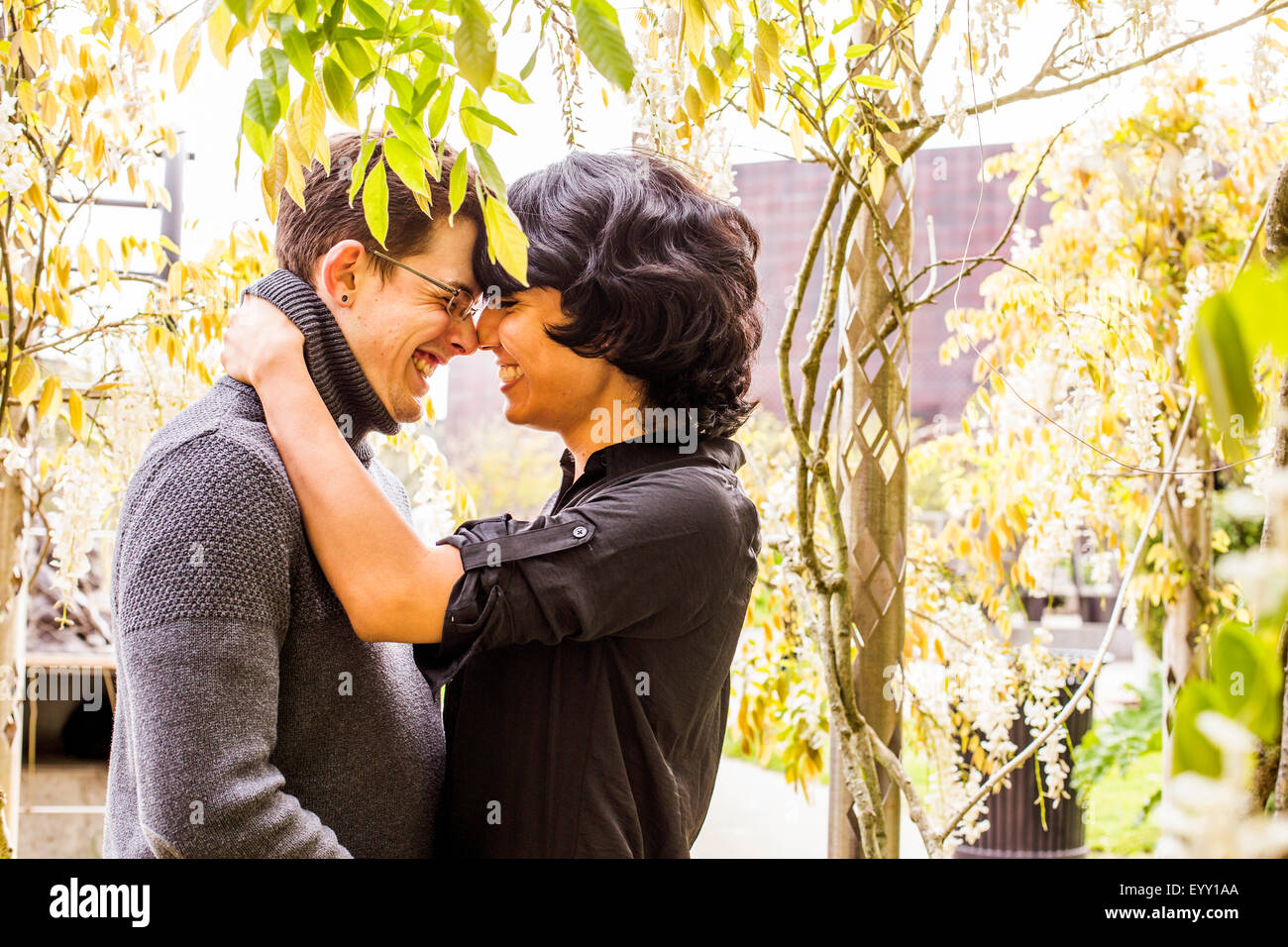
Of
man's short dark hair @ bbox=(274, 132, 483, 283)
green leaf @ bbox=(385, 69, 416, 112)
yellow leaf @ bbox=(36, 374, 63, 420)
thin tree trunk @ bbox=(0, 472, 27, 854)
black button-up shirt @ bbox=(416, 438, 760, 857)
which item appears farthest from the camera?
thin tree trunk @ bbox=(0, 472, 27, 854)

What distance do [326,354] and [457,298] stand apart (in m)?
0.17

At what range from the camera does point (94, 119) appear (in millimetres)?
1680

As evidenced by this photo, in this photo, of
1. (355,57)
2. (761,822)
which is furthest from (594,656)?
(761,822)

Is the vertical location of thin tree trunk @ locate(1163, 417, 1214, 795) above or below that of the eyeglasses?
below

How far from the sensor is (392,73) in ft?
2.32

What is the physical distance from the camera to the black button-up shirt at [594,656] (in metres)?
1.01

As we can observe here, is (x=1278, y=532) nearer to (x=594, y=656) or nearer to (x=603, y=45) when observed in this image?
(x=603, y=45)

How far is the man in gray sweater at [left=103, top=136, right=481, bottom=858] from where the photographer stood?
895 millimetres

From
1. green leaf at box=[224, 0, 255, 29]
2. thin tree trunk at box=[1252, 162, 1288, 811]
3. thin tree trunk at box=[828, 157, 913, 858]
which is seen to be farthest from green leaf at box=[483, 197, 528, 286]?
thin tree trunk at box=[828, 157, 913, 858]

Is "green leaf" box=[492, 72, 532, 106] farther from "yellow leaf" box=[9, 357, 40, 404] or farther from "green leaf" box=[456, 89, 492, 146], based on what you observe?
"yellow leaf" box=[9, 357, 40, 404]

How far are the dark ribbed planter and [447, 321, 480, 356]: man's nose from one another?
2.66 m

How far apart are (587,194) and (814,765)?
1415 mm

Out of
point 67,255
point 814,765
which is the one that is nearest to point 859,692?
point 814,765
